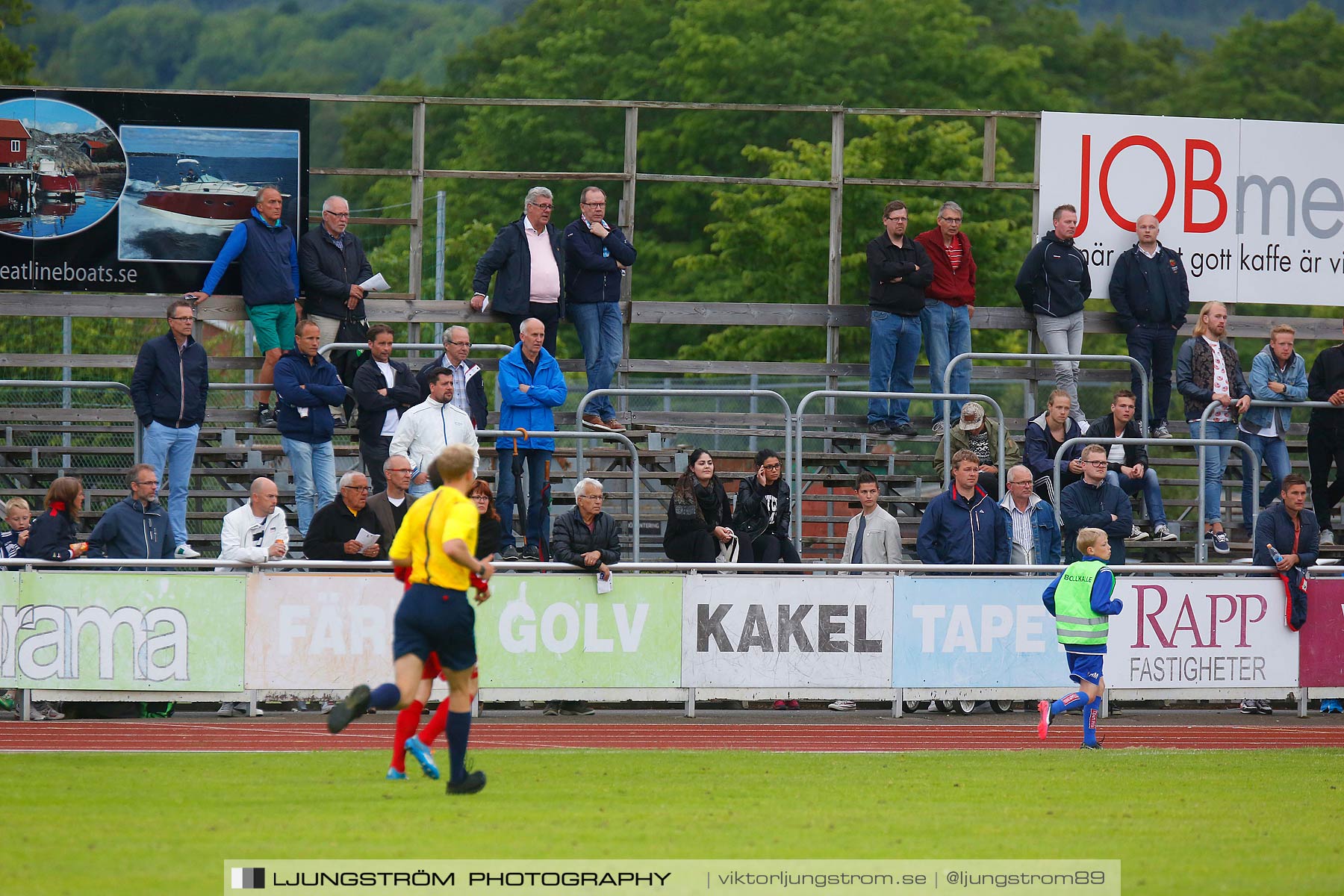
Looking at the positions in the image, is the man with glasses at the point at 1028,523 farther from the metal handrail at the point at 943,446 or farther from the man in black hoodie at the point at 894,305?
the man in black hoodie at the point at 894,305

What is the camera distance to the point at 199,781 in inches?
427

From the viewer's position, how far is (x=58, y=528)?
580 inches

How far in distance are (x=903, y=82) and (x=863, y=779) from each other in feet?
143

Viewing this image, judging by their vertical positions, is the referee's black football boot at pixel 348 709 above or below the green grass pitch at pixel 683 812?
above

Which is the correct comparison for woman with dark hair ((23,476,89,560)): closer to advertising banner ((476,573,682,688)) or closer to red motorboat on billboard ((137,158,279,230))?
advertising banner ((476,573,682,688))

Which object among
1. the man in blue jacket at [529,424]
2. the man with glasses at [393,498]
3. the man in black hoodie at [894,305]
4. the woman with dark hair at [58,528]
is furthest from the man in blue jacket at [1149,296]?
the woman with dark hair at [58,528]

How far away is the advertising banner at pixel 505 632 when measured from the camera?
14453 millimetres

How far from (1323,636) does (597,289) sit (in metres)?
7.68

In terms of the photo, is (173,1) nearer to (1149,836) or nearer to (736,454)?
(736,454)

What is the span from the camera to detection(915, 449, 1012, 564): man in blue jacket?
1575cm

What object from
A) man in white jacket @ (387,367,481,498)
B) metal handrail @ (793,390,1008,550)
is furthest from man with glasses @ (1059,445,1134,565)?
man in white jacket @ (387,367,481,498)

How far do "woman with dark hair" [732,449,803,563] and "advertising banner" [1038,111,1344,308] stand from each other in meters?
6.17

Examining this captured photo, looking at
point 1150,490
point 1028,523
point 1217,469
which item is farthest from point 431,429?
point 1217,469

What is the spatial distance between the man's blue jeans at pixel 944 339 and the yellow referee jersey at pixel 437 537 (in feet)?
30.7
